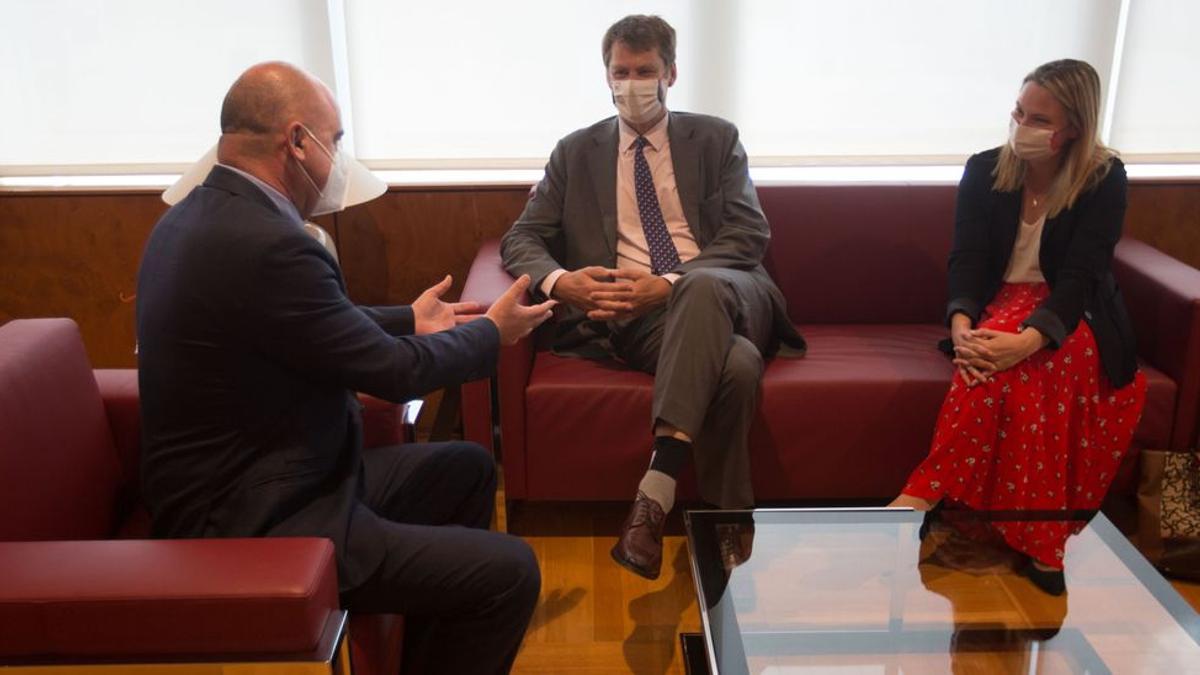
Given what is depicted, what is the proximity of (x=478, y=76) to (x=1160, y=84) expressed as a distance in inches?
82.7

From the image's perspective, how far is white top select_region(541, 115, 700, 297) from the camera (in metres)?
2.81

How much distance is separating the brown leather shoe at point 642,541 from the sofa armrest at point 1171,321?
52.0 inches

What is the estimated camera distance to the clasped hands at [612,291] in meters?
2.58

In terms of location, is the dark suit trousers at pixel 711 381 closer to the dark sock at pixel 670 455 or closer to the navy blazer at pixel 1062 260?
the dark sock at pixel 670 455

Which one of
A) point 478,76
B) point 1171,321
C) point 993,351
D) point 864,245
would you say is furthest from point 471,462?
point 1171,321

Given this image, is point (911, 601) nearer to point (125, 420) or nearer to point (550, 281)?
point (550, 281)

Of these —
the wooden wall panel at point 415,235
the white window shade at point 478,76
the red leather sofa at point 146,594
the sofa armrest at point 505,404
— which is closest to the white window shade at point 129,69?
the white window shade at point 478,76

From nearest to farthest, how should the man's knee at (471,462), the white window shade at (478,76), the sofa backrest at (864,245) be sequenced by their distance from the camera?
the man's knee at (471,462), the sofa backrest at (864,245), the white window shade at (478,76)

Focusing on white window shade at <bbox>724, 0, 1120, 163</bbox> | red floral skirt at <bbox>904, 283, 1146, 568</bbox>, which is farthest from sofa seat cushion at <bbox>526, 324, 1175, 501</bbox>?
white window shade at <bbox>724, 0, 1120, 163</bbox>

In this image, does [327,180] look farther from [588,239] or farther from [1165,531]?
[1165,531]

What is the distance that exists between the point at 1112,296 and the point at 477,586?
1.70 metres

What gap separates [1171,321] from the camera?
101 inches

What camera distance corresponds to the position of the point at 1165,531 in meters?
2.46

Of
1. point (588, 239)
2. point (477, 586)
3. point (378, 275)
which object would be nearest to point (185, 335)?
point (477, 586)
